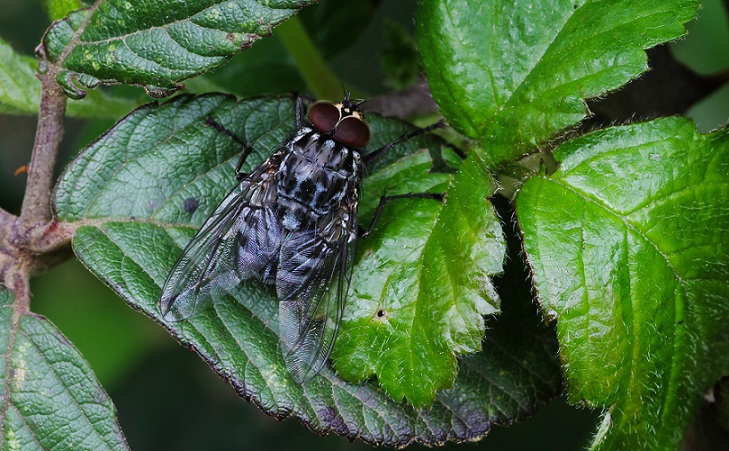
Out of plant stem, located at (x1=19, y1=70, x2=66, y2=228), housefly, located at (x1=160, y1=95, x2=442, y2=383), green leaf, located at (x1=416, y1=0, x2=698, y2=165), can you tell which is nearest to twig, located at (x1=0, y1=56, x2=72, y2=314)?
plant stem, located at (x1=19, y1=70, x2=66, y2=228)

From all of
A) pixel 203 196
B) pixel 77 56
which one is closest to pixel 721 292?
pixel 203 196

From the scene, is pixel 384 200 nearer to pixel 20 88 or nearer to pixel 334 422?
pixel 334 422

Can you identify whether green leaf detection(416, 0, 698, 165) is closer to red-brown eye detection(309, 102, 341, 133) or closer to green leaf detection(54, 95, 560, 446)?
green leaf detection(54, 95, 560, 446)

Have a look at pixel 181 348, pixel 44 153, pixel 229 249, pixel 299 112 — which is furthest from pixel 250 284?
pixel 181 348

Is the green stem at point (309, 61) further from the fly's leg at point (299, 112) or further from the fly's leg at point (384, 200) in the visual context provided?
the fly's leg at point (384, 200)

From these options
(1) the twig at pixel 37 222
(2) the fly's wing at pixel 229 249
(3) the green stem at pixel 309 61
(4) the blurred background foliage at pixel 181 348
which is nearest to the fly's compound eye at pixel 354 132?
(2) the fly's wing at pixel 229 249
